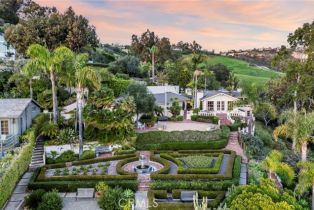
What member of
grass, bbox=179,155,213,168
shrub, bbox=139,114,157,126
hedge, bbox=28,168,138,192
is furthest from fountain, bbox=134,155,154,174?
shrub, bbox=139,114,157,126

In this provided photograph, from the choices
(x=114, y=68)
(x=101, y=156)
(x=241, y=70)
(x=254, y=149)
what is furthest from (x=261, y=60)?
(x=101, y=156)

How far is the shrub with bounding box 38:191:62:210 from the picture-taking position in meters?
22.1

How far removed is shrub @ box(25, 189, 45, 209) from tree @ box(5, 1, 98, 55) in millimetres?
37816

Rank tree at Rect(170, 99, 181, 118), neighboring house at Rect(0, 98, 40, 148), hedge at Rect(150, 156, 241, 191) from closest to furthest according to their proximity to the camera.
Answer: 1. hedge at Rect(150, 156, 241, 191)
2. neighboring house at Rect(0, 98, 40, 148)
3. tree at Rect(170, 99, 181, 118)

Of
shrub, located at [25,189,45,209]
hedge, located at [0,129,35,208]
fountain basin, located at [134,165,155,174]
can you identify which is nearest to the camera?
hedge, located at [0,129,35,208]

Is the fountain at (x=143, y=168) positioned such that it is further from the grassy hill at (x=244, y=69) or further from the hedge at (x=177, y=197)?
the grassy hill at (x=244, y=69)

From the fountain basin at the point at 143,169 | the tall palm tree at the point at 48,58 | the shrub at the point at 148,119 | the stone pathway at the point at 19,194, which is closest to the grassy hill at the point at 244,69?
the shrub at the point at 148,119

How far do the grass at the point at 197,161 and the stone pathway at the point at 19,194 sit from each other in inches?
482

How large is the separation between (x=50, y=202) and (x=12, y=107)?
13025mm

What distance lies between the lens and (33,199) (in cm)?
2278

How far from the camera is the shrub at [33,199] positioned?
22.7 meters

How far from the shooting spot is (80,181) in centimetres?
2639

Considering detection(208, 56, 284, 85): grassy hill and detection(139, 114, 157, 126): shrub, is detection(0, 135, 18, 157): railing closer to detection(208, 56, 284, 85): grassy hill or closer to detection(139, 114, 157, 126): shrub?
detection(139, 114, 157, 126): shrub

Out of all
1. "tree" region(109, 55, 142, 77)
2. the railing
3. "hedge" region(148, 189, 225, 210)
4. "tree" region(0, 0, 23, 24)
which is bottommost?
"hedge" region(148, 189, 225, 210)
